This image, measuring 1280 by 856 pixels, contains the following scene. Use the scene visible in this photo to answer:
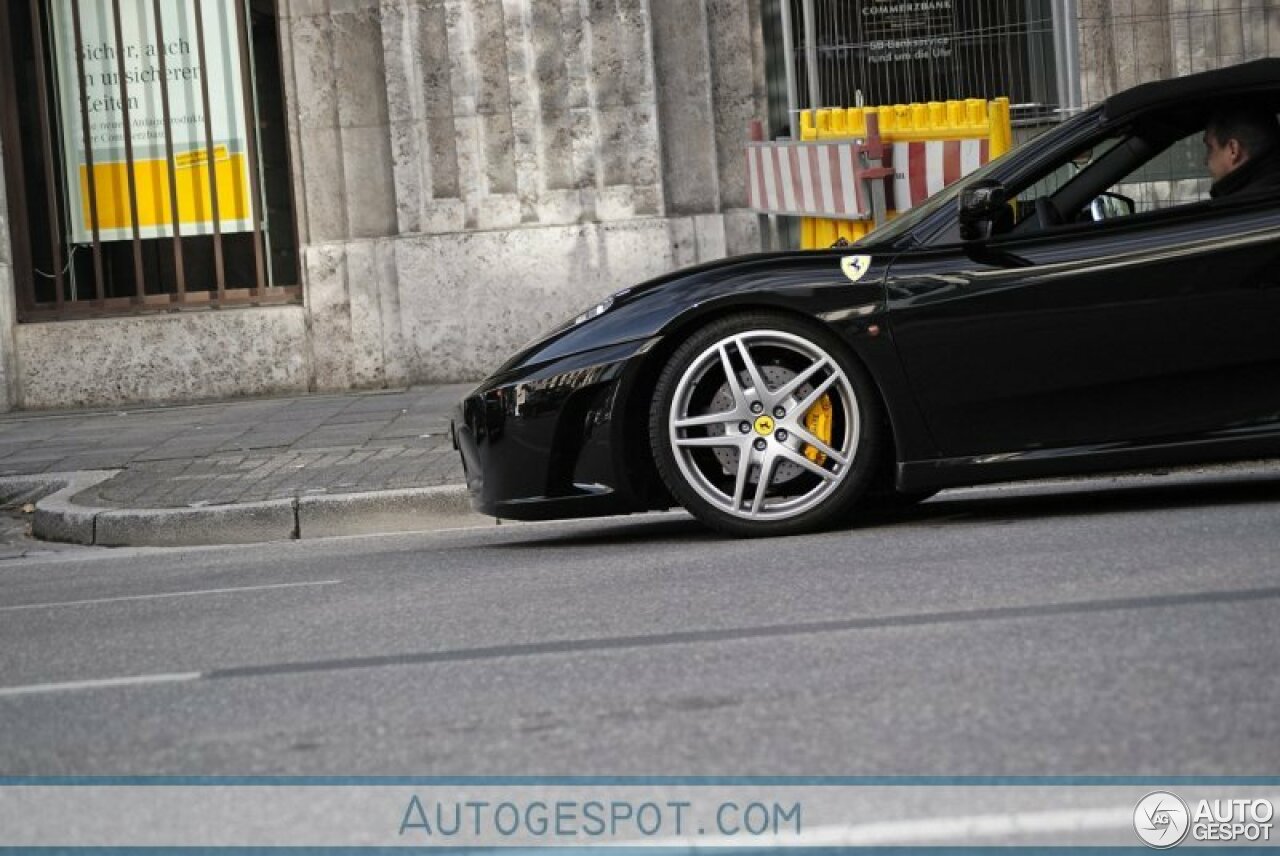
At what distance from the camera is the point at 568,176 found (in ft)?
47.6

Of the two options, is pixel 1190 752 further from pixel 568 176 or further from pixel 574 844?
pixel 568 176

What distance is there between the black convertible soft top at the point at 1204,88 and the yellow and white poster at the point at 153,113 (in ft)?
31.3

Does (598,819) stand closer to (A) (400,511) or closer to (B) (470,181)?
(A) (400,511)

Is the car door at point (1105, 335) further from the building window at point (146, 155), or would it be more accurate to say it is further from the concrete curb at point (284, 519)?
the building window at point (146, 155)

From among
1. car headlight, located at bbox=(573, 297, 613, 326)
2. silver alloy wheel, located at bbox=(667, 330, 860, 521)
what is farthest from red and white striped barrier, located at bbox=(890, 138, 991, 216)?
silver alloy wheel, located at bbox=(667, 330, 860, 521)

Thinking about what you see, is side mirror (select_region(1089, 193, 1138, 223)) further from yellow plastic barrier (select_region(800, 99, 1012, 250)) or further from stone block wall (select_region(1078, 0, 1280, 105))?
stone block wall (select_region(1078, 0, 1280, 105))

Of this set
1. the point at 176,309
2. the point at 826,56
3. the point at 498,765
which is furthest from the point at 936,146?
the point at 498,765

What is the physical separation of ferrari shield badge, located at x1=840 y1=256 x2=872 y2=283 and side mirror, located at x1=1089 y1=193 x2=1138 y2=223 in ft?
2.39

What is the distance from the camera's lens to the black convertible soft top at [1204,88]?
6734mm

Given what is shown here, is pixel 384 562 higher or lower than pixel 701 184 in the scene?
lower

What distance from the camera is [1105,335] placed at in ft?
21.3

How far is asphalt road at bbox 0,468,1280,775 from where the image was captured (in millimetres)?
3861

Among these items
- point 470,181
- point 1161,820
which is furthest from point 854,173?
point 1161,820

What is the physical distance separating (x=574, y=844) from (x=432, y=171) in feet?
37.8
